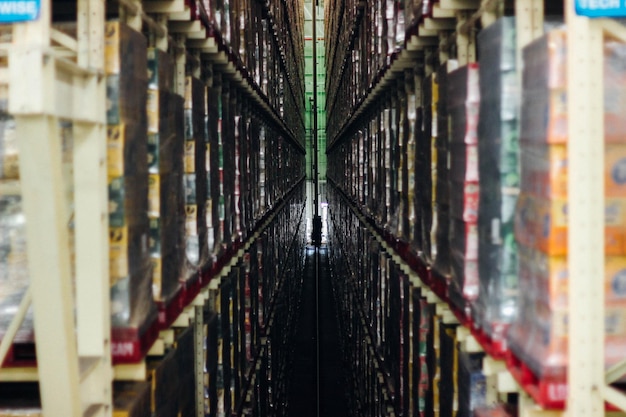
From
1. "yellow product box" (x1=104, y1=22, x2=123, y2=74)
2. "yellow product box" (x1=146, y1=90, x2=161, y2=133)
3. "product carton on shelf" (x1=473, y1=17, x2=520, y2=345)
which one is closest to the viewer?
"product carton on shelf" (x1=473, y1=17, x2=520, y2=345)

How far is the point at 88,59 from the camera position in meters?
2.77

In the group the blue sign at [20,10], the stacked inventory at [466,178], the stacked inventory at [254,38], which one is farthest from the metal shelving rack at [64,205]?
the stacked inventory at [254,38]

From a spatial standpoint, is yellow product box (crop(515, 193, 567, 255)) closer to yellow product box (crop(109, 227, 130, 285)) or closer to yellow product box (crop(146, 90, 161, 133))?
yellow product box (crop(109, 227, 130, 285))

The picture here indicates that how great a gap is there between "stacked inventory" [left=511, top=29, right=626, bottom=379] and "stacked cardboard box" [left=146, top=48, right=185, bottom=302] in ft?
5.37

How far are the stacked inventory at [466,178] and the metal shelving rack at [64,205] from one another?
1409 millimetres

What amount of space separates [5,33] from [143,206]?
91 centimetres

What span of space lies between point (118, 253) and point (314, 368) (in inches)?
427

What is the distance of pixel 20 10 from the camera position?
228cm

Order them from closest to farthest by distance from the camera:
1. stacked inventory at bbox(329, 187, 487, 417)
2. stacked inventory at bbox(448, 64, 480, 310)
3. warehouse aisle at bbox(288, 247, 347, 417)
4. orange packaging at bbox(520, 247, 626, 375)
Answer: orange packaging at bbox(520, 247, 626, 375)
stacked inventory at bbox(448, 64, 480, 310)
stacked inventory at bbox(329, 187, 487, 417)
warehouse aisle at bbox(288, 247, 347, 417)

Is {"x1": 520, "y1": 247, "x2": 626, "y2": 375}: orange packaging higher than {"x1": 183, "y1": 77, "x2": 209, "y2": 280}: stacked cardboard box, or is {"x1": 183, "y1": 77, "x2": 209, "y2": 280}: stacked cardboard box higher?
{"x1": 183, "y1": 77, "x2": 209, "y2": 280}: stacked cardboard box

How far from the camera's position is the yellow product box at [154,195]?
3.37 metres

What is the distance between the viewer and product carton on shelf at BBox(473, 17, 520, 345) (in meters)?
2.72

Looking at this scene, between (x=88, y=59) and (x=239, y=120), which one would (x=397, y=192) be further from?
(x=88, y=59)

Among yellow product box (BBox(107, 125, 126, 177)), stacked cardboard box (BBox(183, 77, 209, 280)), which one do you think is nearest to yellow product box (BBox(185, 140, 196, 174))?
stacked cardboard box (BBox(183, 77, 209, 280))
